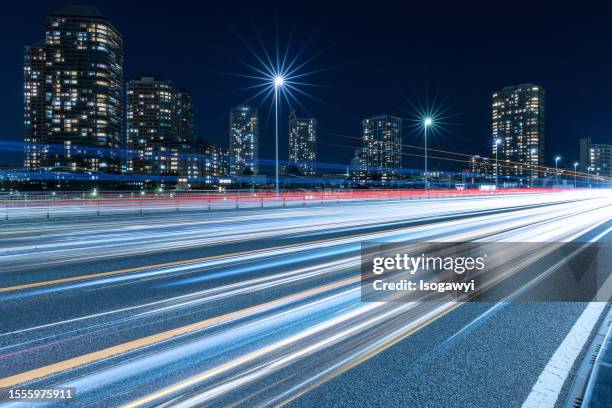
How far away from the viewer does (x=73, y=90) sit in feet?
594

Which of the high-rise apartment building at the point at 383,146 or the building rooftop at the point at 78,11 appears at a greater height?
the building rooftop at the point at 78,11

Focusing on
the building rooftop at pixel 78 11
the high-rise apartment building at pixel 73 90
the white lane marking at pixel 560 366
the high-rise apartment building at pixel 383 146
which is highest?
the building rooftop at pixel 78 11

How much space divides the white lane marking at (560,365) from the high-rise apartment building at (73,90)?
19070cm

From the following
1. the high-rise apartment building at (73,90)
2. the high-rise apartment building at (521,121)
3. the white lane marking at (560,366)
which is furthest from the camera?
the high-rise apartment building at (521,121)

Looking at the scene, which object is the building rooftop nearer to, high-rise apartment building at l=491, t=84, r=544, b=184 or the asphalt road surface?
high-rise apartment building at l=491, t=84, r=544, b=184

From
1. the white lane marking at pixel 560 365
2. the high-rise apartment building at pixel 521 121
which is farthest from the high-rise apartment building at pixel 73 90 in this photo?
the white lane marking at pixel 560 365

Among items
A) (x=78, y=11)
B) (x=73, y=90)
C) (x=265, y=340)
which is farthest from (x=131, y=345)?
(x=78, y=11)

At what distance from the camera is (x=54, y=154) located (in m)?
178

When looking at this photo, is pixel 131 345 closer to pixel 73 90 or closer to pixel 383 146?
pixel 383 146

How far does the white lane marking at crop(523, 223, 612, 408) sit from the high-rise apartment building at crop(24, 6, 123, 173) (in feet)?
626

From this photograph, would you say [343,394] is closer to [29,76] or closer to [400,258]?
[400,258]

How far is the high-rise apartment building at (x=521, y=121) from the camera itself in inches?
7185

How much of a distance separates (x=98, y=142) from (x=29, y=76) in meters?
52.2

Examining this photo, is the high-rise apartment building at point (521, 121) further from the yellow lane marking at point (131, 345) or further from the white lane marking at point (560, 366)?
the yellow lane marking at point (131, 345)
